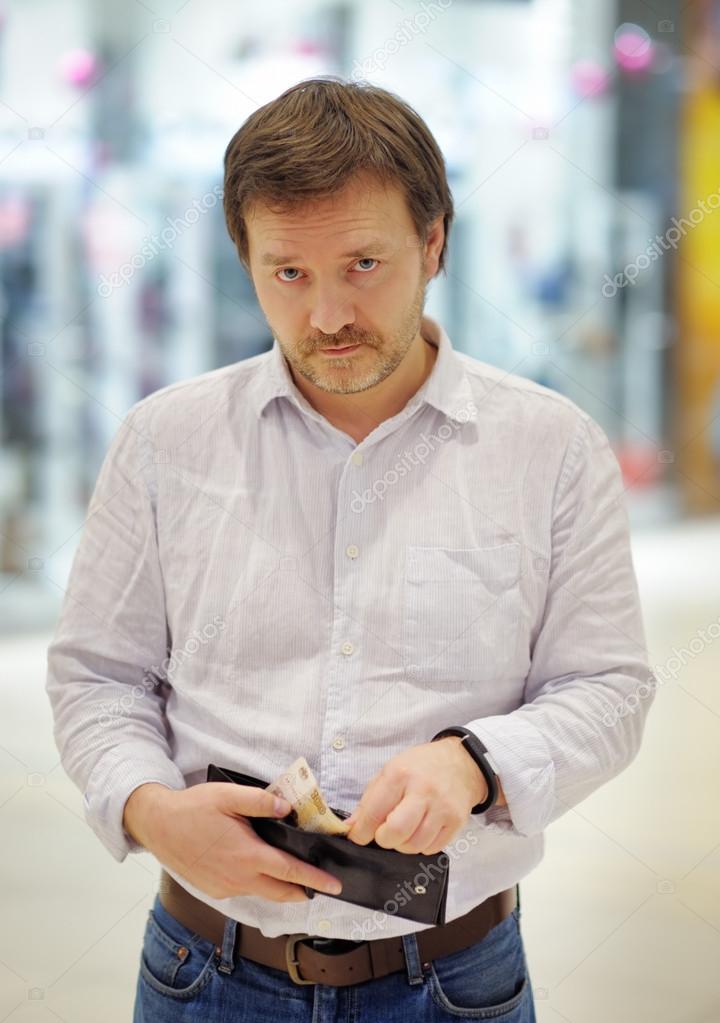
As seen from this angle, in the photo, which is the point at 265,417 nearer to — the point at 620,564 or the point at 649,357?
the point at 620,564

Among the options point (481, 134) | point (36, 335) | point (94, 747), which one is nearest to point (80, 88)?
point (36, 335)

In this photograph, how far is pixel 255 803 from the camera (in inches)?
Result: 54.1

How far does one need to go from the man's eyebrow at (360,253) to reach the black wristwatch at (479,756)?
1.97 ft

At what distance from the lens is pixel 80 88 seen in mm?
6168

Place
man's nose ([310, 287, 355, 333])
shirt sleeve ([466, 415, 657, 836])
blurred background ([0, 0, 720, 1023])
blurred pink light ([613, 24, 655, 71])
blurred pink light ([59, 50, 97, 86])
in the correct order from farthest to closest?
1. blurred pink light ([613, 24, 655, 71])
2. blurred pink light ([59, 50, 97, 86])
3. blurred background ([0, 0, 720, 1023])
4. man's nose ([310, 287, 355, 333])
5. shirt sleeve ([466, 415, 657, 836])

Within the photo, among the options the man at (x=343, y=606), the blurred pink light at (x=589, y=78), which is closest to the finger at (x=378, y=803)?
the man at (x=343, y=606)

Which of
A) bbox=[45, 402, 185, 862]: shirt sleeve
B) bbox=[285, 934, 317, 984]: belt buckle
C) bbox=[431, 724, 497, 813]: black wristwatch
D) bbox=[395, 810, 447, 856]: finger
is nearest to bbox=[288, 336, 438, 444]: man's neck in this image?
bbox=[45, 402, 185, 862]: shirt sleeve

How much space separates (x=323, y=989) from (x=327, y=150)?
103cm

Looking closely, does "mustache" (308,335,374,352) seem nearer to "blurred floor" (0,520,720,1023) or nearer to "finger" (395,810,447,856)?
"finger" (395,810,447,856)

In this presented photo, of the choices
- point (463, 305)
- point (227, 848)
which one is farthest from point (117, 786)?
point (463, 305)

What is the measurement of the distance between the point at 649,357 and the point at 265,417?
308 inches

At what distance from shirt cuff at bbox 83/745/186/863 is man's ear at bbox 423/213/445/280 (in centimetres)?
78

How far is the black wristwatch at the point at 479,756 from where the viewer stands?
4.60 ft

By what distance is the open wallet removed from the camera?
1.34m
